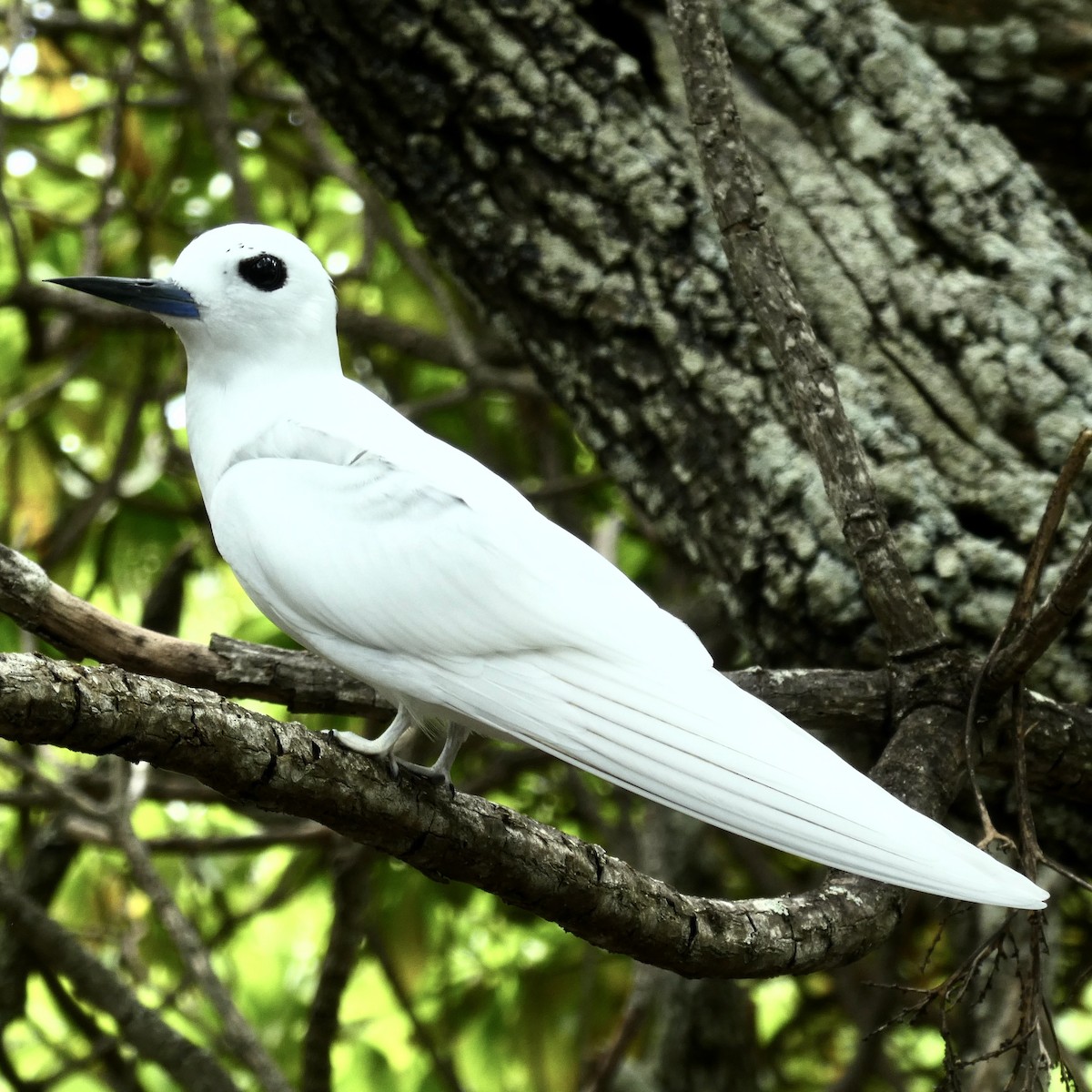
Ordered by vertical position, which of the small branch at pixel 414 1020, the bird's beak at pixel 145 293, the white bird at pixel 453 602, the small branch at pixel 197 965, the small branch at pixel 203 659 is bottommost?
the small branch at pixel 414 1020

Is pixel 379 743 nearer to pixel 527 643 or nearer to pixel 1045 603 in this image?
pixel 527 643

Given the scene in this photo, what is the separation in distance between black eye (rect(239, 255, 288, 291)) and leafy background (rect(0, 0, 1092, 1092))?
3.50ft

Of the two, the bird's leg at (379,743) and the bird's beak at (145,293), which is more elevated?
the bird's beak at (145,293)

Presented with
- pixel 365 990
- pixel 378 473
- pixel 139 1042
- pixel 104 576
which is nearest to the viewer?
pixel 378 473

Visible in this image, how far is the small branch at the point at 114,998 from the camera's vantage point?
279 cm

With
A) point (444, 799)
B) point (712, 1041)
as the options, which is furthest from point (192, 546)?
point (444, 799)

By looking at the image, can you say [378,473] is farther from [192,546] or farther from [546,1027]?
[546,1027]

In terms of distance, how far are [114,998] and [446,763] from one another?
48.5 inches

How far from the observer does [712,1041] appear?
12.7ft

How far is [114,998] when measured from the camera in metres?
2.84

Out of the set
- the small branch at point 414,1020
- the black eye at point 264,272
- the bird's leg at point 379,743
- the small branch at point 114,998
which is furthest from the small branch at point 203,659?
the small branch at point 414,1020

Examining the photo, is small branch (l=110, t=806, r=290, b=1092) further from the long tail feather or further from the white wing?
the long tail feather

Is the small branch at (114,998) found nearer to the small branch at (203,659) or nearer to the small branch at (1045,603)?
the small branch at (203,659)

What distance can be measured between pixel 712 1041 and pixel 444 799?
2.38m
